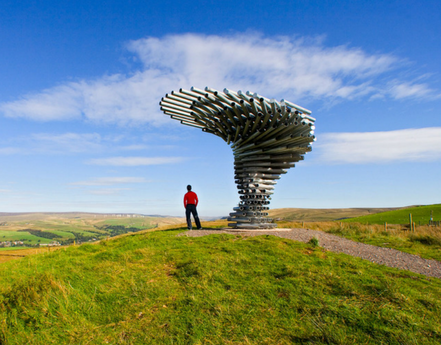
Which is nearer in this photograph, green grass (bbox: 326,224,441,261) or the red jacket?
green grass (bbox: 326,224,441,261)

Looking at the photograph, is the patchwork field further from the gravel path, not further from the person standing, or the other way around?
the gravel path

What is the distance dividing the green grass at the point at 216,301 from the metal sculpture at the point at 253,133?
4.89 metres

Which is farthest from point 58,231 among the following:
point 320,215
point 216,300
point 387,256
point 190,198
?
point 216,300

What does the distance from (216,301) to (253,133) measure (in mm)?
7798

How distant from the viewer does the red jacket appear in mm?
10977

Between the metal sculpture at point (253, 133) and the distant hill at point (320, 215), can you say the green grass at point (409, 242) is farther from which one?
the distant hill at point (320, 215)

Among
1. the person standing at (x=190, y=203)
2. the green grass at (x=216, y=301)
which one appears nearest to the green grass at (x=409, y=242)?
the green grass at (x=216, y=301)

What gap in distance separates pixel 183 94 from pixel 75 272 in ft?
21.9

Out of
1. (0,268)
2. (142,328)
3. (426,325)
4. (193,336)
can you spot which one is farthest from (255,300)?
(0,268)

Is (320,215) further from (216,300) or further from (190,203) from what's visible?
(216,300)

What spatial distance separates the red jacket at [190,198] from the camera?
1098 cm

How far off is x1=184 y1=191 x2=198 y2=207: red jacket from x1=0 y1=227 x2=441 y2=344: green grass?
4456 mm

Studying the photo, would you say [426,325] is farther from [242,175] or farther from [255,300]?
[242,175]

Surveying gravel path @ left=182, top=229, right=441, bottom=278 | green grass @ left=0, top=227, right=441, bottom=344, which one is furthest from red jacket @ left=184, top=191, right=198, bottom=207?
green grass @ left=0, top=227, right=441, bottom=344
